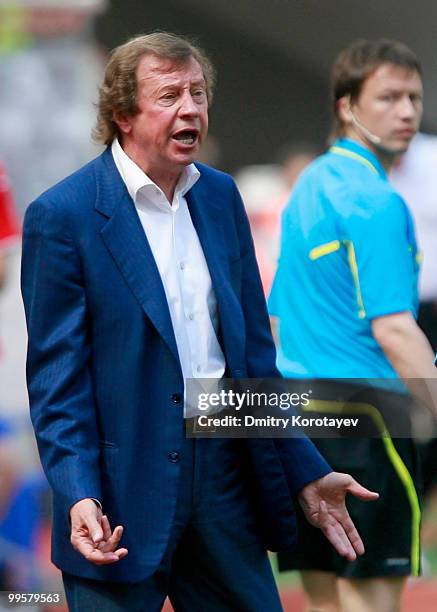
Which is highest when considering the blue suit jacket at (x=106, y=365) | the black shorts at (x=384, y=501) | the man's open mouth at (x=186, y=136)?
the man's open mouth at (x=186, y=136)

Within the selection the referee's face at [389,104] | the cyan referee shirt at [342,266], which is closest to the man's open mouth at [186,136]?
the cyan referee shirt at [342,266]

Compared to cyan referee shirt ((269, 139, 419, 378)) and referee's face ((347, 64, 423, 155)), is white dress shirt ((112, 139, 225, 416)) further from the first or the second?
referee's face ((347, 64, 423, 155))

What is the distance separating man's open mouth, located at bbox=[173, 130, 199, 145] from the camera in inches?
116

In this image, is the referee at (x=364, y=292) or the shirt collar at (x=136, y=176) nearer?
the shirt collar at (x=136, y=176)

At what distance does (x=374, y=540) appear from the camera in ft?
12.6

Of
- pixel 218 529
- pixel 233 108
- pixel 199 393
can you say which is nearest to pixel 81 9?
pixel 233 108

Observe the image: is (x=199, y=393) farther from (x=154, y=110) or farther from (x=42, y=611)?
(x=42, y=611)

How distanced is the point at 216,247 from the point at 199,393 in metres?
0.30

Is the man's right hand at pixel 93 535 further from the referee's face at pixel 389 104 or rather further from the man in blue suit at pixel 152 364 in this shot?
the referee's face at pixel 389 104

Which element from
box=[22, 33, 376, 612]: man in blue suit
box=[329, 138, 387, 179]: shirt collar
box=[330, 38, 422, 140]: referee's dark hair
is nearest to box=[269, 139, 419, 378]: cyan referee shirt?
box=[329, 138, 387, 179]: shirt collar

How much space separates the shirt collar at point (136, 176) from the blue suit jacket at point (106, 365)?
0.03 metres

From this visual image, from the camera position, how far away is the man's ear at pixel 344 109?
3.88 metres

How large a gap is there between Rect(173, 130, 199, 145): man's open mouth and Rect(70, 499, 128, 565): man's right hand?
750 mm

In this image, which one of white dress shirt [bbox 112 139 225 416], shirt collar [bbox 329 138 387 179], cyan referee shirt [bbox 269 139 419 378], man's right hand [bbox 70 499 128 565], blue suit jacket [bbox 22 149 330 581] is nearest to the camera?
man's right hand [bbox 70 499 128 565]
